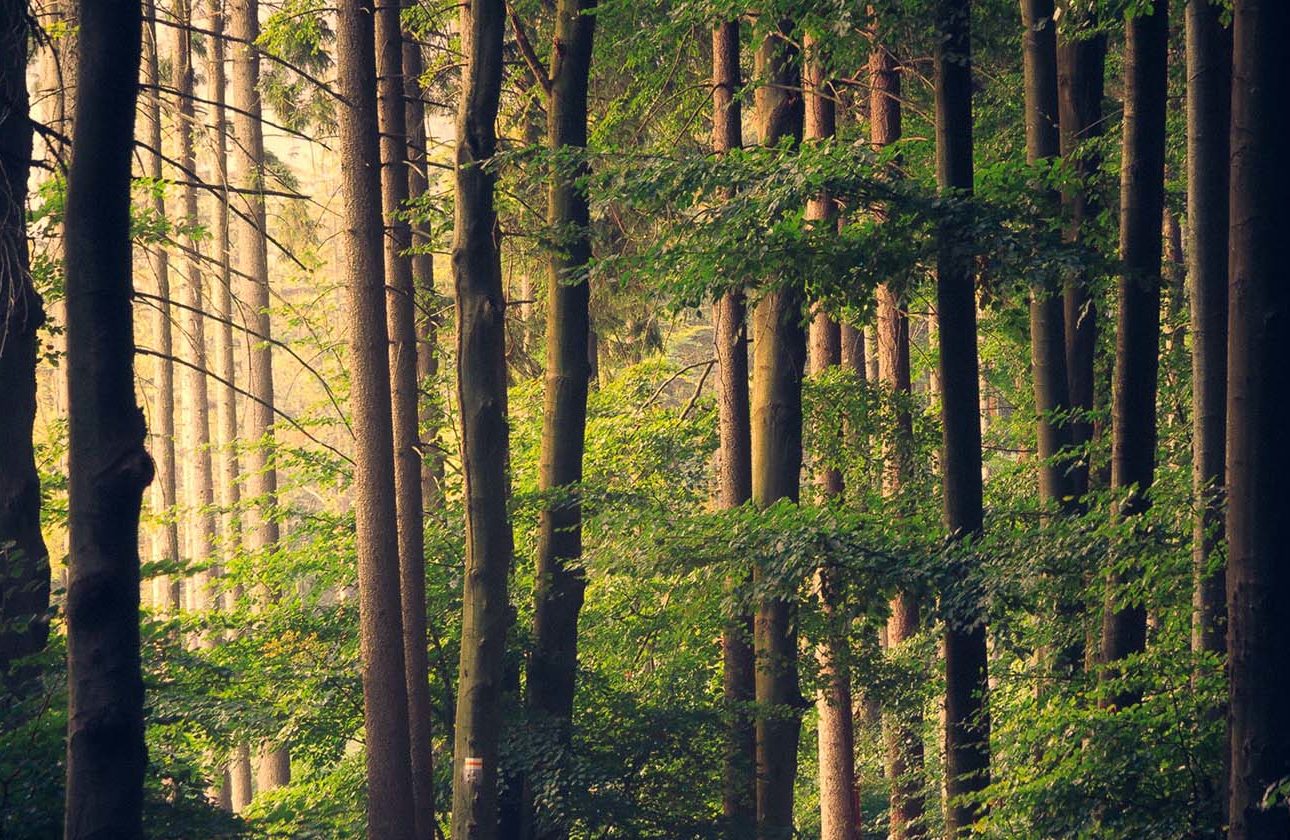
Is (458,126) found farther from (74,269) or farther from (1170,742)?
(1170,742)

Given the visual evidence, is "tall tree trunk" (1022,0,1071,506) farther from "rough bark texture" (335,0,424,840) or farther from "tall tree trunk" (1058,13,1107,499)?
"rough bark texture" (335,0,424,840)

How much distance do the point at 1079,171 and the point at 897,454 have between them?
15.7 feet

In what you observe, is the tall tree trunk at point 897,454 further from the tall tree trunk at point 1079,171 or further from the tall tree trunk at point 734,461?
the tall tree trunk at point 1079,171

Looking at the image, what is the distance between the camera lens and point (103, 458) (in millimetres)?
5500

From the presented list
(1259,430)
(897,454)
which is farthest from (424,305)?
(1259,430)

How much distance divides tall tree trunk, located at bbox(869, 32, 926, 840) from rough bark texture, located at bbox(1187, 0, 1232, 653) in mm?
5063

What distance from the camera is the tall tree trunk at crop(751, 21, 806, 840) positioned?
12.4 meters

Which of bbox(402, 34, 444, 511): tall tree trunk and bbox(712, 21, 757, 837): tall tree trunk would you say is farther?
bbox(402, 34, 444, 511): tall tree trunk

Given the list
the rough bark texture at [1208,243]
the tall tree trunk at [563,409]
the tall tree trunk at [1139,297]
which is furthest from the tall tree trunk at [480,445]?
the rough bark texture at [1208,243]

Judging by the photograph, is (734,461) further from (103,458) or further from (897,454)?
(103,458)

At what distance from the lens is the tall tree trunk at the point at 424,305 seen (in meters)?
15.6

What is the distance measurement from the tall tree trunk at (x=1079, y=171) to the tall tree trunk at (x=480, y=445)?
15.4 feet

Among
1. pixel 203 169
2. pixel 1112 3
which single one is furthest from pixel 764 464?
pixel 203 169

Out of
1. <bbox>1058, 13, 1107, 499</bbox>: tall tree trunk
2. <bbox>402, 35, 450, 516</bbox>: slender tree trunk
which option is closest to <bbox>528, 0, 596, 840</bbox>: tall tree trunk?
<bbox>402, 35, 450, 516</bbox>: slender tree trunk
